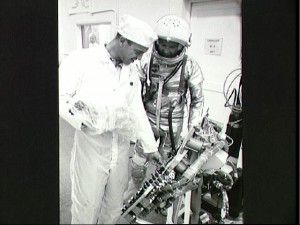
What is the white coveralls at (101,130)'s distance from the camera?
1.14 m

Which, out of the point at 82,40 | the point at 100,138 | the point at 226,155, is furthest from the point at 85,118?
the point at 226,155

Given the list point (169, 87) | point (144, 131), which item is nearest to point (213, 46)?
point (169, 87)

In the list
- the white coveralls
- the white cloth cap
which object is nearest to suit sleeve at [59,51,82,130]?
the white coveralls

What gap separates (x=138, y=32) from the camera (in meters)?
1.14

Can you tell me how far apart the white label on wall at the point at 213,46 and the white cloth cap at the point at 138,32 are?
0.16 meters

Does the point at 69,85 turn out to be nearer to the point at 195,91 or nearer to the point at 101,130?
the point at 101,130

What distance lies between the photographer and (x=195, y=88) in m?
1.18

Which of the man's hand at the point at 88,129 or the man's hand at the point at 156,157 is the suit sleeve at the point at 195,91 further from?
the man's hand at the point at 88,129

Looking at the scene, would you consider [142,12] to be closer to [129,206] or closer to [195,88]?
[195,88]

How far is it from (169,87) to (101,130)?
25 centimetres

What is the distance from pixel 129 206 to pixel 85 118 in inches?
12.6

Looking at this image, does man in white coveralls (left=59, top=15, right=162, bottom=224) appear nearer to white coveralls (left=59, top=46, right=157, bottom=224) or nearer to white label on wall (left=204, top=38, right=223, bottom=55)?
white coveralls (left=59, top=46, right=157, bottom=224)

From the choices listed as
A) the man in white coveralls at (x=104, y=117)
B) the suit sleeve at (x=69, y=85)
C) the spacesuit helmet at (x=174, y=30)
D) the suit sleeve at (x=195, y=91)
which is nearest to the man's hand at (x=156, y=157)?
the man in white coveralls at (x=104, y=117)
